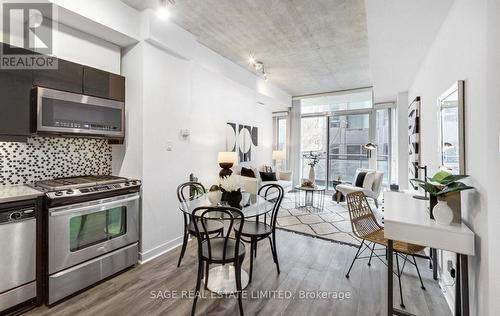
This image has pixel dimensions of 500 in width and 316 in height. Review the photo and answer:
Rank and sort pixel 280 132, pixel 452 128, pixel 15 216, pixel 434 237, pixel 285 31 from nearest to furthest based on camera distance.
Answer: pixel 434 237 < pixel 15 216 < pixel 452 128 < pixel 285 31 < pixel 280 132

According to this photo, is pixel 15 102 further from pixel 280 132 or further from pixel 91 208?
pixel 280 132

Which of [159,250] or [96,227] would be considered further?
[159,250]

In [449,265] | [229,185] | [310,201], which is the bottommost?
[310,201]

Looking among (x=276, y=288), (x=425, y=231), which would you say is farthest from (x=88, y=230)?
(x=425, y=231)

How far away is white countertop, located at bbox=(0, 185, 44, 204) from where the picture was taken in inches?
70.4

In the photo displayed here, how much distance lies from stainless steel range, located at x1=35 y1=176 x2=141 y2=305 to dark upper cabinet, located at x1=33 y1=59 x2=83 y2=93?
949 mm

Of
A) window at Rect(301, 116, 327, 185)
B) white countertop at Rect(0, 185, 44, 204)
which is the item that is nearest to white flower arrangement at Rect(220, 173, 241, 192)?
white countertop at Rect(0, 185, 44, 204)

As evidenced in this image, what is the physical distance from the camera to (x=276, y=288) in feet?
7.48

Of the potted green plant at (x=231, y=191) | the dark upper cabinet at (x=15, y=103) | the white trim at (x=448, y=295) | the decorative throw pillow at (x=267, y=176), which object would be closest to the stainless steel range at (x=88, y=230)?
the dark upper cabinet at (x=15, y=103)

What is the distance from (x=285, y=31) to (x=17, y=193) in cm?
351

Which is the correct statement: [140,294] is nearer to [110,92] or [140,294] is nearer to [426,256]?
[110,92]

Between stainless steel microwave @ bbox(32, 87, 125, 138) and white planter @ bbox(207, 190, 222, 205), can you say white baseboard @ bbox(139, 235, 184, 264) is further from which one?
stainless steel microwave @ bbox(32, 87, 125, 138)

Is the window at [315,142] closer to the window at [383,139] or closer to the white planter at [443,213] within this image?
the window at [383,139]

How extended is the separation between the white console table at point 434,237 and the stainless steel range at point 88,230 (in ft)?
8.37
